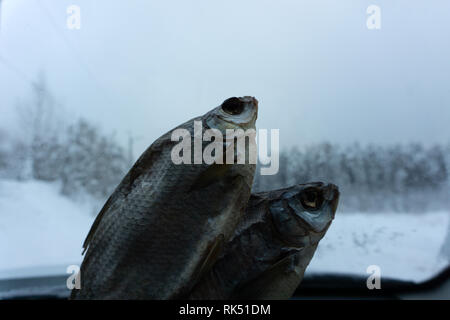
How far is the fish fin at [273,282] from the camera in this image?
3.15 ft

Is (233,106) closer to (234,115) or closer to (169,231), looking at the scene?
(234,115)

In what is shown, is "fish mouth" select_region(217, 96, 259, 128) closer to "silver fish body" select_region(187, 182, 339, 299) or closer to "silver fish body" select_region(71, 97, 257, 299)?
"silver fish body" select_region(71, 97, 257, 299)

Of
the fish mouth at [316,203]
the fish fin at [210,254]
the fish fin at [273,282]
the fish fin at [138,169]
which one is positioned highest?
the fish fin at [138,169]

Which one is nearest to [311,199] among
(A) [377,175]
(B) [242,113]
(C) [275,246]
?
(C) [275,246]

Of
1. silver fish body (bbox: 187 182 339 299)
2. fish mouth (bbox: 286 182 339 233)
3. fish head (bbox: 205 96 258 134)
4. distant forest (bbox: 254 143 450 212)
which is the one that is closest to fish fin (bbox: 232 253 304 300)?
silver fish body (bbox: 187 182 339 299)

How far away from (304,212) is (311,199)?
6 cm

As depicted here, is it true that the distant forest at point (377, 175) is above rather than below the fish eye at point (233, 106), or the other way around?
below

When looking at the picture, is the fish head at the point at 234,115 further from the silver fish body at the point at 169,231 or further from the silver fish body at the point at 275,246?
the silver fish body at the point at 275,246

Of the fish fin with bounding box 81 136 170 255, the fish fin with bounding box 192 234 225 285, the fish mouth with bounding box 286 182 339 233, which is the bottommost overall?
the fish fin with bounding box 192 234 225 285

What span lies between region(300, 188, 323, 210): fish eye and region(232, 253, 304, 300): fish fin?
0.51ft

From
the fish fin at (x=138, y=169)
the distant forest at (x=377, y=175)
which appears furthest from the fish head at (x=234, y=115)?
the distant forest at (x=377, y=175)

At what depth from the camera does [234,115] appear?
87 centimetres

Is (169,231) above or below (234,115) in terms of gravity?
below

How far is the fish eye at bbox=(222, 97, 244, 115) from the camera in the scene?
2.89 ft
